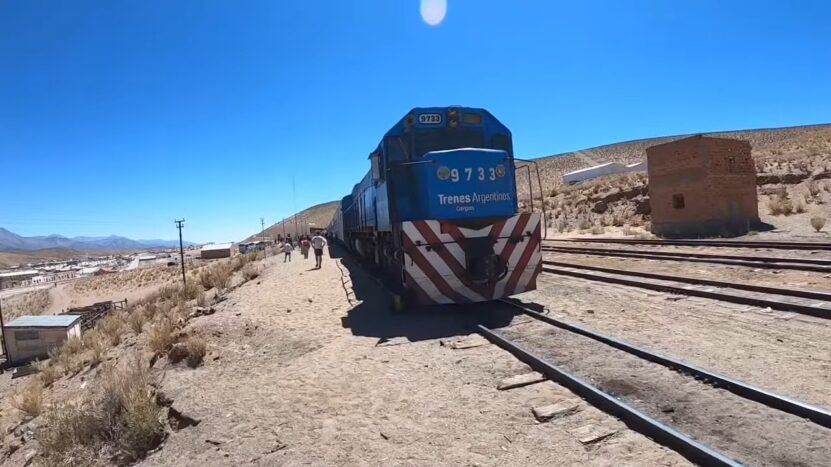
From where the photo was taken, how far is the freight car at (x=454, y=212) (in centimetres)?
845

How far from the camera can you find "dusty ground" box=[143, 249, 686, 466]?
3.85 metres

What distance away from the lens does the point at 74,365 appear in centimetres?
1353

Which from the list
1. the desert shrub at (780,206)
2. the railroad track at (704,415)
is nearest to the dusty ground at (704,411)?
the railroad track at (704,415)

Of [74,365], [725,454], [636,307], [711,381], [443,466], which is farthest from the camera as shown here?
[74,365]

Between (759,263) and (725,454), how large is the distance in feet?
33.5

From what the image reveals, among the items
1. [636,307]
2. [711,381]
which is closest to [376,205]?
[636,307]

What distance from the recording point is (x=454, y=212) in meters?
8.65

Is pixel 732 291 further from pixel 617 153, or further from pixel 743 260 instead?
pixel 617 153

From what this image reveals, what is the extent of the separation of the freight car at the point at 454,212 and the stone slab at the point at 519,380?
3.32m

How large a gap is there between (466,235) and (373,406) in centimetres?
420

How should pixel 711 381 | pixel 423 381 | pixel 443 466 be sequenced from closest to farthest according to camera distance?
pixel 443 466 < pixel 711 381 < pixel 423 381

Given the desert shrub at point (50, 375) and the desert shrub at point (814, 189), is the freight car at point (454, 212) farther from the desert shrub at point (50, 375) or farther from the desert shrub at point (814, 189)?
the desert shrub at point (814, 189)

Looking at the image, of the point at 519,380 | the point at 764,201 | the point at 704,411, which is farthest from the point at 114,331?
the point at 764,201

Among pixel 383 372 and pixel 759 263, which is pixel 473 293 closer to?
pixel 383 372
